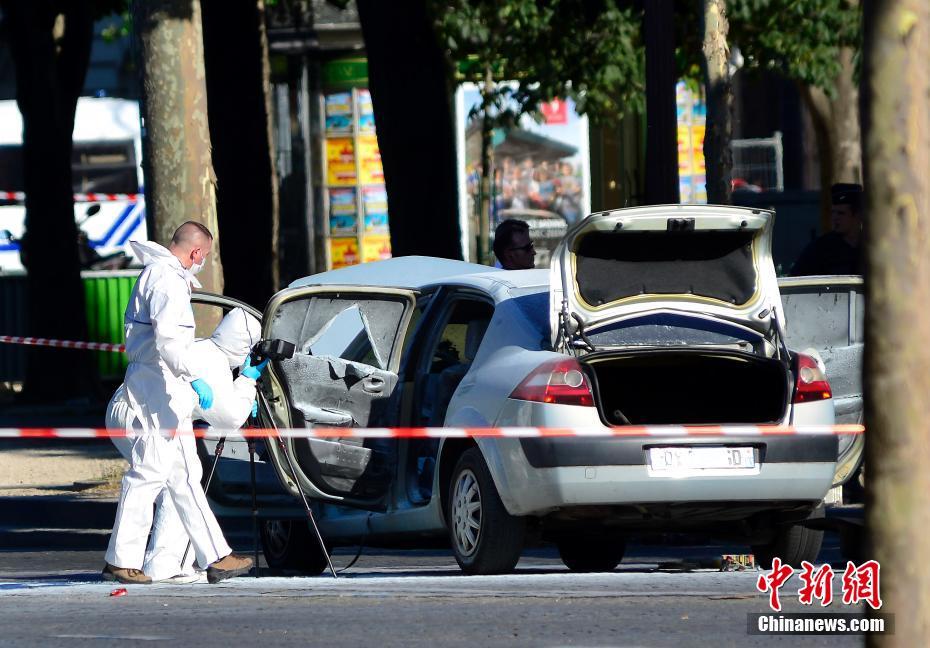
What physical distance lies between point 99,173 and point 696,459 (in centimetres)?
2510

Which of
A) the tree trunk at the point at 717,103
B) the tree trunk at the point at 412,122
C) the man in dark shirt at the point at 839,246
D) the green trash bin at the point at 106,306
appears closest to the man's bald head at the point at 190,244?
the man in dark shirt at the point at 839,246

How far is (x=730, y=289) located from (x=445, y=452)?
1469 millimetres

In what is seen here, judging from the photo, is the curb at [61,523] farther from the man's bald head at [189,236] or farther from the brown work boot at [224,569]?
the man's bald head at [189,236]

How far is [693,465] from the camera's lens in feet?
26.2

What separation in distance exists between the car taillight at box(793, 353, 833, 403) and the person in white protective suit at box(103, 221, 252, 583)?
2.54 m

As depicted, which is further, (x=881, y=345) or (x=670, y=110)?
(x=670, y=110)

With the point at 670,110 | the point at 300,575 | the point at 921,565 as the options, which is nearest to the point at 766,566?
the point at 300,575

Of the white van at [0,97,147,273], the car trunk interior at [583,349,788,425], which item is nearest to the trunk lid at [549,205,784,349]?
the car trunk interior at [583,349,788,425]

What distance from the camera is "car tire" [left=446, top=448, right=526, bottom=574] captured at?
8.16 m

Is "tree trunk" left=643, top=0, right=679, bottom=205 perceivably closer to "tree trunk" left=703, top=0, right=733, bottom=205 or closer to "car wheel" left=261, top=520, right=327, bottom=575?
"tree trunk" left=703, top=0, right=733, bottom=205

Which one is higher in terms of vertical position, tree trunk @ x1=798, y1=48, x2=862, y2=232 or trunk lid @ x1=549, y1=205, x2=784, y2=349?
tree trunk @ x1=798, y1=48, x2=862, y2=232

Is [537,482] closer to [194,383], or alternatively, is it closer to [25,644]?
[194,383]

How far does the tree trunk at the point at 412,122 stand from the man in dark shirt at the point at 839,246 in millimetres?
5407

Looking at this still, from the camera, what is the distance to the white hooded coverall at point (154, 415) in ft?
26.9
